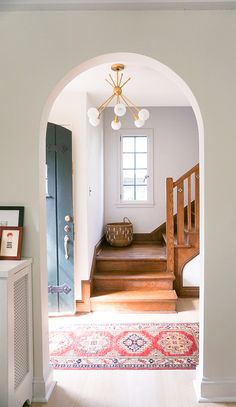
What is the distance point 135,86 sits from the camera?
375 centimetres

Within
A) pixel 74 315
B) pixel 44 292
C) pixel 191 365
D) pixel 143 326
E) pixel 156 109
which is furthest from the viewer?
pixel 156 109

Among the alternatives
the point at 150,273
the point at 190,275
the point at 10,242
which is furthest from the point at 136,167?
the point at 10,242

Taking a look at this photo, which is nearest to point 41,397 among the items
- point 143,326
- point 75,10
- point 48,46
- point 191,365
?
point 191,365

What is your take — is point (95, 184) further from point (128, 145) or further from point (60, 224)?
point (128, 145)

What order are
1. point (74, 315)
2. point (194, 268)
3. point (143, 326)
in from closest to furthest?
1. point (143, 326)
2. point (74, 315)
3. point (194, 268)

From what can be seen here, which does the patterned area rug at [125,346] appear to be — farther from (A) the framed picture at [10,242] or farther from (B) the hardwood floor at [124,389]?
(A) the framed picture at [10,242]

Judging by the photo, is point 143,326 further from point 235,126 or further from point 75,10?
point 75,10

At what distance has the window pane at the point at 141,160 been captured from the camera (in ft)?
17.9

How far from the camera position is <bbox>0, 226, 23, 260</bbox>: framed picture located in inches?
83.4

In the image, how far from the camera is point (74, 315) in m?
3.75

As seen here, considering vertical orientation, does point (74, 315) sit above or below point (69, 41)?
below

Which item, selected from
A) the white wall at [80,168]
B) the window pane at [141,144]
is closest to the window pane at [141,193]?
the window pane at [141,144]

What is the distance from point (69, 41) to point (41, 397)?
2.43 meters

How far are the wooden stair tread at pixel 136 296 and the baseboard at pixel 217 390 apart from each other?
1635 millimetres
